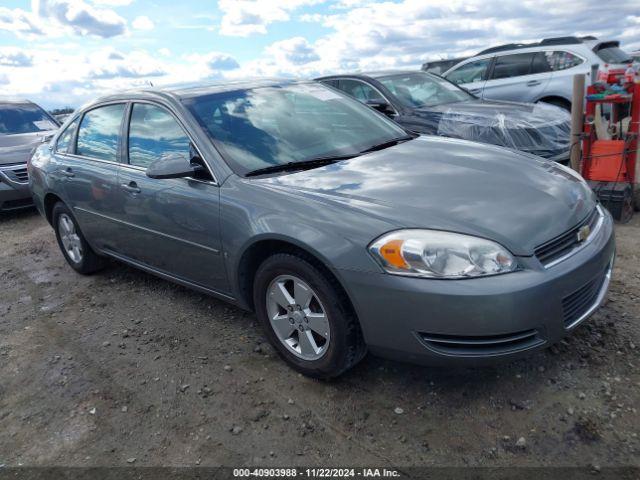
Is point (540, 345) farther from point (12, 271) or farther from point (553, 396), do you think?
point (12, 271)

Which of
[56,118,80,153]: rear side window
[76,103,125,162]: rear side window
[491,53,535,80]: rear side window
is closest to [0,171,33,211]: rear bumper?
[56,118,80,153]: rear side window

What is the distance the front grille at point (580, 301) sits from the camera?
248cm

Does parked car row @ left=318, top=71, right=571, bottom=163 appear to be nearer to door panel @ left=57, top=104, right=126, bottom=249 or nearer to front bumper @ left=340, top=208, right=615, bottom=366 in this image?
door panel @ left=57, top=104, right=126, bottom=249

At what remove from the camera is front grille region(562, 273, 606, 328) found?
8.14ft

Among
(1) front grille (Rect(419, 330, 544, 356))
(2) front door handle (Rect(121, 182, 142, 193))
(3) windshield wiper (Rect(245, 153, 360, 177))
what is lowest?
(1) front grille (Rect(419, 330, 544, 356))

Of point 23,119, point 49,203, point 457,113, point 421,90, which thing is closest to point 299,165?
point 49,203

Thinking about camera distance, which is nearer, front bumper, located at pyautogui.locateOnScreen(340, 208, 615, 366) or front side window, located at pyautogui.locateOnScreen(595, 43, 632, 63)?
front bumper, located at pyautogui.locateOnScreen(340, 208, 615, 366)

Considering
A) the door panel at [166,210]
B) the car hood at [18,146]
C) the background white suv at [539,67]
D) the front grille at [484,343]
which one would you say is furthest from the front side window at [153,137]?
the background white suv at [539,67]

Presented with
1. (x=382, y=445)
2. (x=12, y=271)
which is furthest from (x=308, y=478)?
(x=12, y=271)

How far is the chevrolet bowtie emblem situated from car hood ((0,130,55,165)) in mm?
7521

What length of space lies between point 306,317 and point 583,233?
4.79 ft

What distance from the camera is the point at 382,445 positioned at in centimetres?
244

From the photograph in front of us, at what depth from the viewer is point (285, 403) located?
2.81 m

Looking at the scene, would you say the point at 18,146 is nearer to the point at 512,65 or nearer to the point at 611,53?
the point at 512,65
